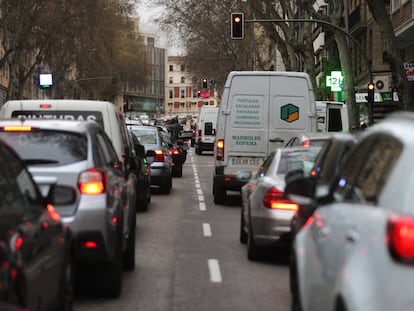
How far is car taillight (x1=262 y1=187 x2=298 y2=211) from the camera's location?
27.8 ft

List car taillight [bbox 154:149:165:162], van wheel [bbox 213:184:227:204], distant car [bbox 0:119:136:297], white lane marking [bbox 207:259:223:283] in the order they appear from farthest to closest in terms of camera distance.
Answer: car taillight [bbox 154:149:165:162] < van wheel [bbox 213:184:227:204] < white lane marking [bbox 207:259:223:283] < distant car [bbox 0:119:136:297]

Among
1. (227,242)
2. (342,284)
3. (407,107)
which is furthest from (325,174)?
(407,107)

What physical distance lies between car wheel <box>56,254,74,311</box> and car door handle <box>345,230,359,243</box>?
2047 millimetres

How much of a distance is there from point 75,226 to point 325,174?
6.74 ft

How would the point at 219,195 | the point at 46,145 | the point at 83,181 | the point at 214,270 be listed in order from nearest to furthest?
the point at 83,181 → the point at 46,145 → the point at 214,270 → the point at 219,195

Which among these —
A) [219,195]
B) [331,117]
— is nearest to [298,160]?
[219,195]

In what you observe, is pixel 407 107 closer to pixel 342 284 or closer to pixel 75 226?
pixel 75 226

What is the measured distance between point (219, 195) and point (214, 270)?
280 inches

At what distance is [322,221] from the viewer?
14.6 feet

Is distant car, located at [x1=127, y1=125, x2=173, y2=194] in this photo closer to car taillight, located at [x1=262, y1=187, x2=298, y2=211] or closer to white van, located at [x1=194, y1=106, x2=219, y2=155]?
car taillight, located at [x1=262, y1=187, x2=298, y2=211]

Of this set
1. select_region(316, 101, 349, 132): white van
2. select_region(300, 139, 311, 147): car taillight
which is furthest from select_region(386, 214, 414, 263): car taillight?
select_region(316, 101, 349, 132): white van

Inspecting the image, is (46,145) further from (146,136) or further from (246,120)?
(146,136)

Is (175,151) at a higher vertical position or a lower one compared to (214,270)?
higher

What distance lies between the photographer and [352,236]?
3.63 metres
